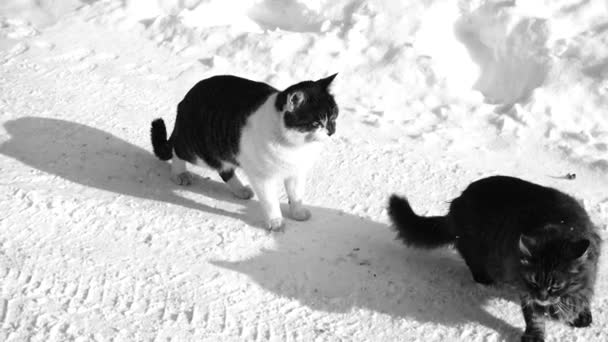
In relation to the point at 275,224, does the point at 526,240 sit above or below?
above

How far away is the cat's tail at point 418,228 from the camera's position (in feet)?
12.3

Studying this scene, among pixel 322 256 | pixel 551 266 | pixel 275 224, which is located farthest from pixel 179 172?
pixel 551 266

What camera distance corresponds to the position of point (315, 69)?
580 centimetres

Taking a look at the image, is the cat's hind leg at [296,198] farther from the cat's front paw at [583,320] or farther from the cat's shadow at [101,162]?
the cat's front paw at [583,320]

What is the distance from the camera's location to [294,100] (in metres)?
3.67

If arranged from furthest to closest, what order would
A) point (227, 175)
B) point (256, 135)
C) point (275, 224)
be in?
point (227, 175)
point (275, 224)
point (256, 135)

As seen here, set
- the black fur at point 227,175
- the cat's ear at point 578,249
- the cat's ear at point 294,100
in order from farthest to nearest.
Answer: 1. the black fur at point 227,175
2. the cat's ear at point 294,100
3. the cat's ear at point 578,249

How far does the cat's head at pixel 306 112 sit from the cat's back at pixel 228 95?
0.37m

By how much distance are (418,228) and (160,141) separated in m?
2.06

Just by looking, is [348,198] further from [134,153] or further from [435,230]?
[134,153]

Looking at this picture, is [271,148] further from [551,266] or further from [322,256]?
[551,266]

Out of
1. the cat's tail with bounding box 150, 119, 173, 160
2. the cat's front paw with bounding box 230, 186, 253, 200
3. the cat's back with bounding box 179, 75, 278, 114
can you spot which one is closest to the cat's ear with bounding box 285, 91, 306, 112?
the cat's back with bounding box 179, 75, 278, 114

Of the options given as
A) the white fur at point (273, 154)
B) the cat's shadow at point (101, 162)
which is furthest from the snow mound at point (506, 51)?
the cat's shadow at point (101, 162)

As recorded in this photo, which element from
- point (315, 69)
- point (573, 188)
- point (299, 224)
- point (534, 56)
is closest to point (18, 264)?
point (299, 224)
